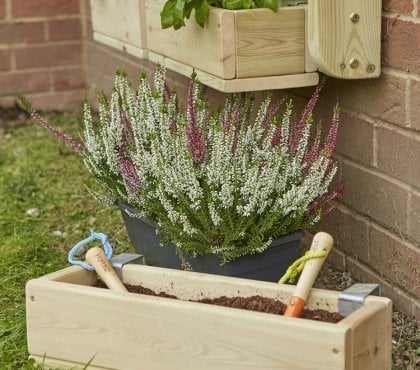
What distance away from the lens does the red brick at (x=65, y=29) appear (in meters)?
6.22

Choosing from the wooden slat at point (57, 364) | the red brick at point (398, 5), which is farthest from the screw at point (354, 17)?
the wooden slat at point (57, 364)

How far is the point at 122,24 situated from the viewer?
4070 mm

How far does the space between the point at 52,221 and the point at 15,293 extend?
0.92m

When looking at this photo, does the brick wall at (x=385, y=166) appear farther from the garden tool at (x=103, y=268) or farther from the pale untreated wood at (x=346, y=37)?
the garden tool at (x=103, y=268)

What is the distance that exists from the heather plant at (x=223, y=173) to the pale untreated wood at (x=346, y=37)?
157 millimetres

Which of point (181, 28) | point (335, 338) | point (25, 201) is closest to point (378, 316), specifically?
point (335, 338)

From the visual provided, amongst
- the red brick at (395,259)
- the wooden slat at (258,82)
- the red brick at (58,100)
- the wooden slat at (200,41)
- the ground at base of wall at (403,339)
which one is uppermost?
the wooden slat at (200,41)

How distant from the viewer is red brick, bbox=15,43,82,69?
6.20 m

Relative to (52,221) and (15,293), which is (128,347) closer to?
(15,293)

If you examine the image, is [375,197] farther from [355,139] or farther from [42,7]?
[42,7]

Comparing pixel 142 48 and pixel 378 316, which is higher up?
pixel 142 48

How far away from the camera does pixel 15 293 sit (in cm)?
357

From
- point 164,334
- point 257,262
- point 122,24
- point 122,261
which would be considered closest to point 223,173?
point 257,262

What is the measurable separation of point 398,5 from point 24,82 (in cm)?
366
